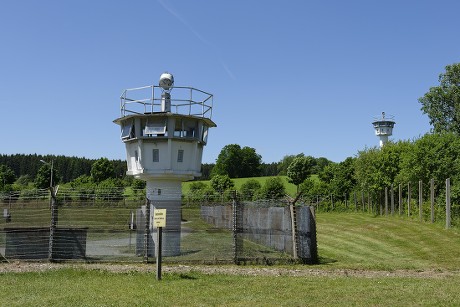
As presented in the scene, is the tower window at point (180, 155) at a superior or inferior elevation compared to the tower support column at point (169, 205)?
superior

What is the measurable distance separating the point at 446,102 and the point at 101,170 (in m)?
83.6

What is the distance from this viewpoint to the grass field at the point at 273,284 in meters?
11.8

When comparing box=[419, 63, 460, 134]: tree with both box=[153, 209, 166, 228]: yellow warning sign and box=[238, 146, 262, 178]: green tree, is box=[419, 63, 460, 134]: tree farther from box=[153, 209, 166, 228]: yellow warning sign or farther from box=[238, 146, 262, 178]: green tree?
box=[238, 146, 262, 178]: green tree

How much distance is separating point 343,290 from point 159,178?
11957 millimetres

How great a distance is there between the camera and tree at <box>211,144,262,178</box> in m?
134

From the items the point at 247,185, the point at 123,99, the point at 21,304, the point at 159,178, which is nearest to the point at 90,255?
the point at 159,178

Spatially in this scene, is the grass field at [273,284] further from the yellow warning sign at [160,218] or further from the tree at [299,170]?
the tree at [299,170]

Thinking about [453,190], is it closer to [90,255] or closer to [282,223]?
[282,223]

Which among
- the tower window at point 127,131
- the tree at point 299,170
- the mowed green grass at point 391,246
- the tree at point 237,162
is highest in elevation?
the tree at point 237,162

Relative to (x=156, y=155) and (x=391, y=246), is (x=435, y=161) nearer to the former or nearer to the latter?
(x=391, y=246)

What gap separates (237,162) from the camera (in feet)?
447

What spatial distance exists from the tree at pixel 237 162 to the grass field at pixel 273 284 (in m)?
111

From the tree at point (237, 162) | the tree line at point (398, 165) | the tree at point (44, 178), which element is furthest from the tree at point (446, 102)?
the tree at point (44, 178)

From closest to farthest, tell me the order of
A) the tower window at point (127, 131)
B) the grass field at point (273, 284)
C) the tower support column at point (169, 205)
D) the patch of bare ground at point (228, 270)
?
the grass field at point (273, 284)
the patch of bare ground at point (228, 270)
the tower support column at point (169, 205)
the tower window at point (127, 131)
